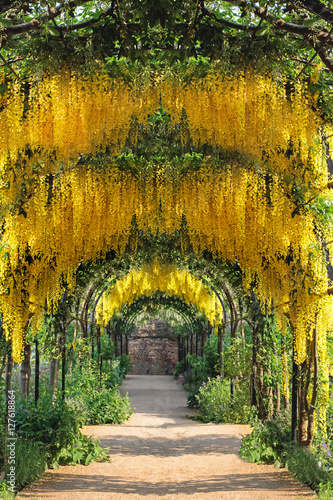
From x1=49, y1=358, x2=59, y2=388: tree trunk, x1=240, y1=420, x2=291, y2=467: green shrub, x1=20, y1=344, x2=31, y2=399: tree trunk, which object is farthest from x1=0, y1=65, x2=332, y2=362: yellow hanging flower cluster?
x1=49, y1=358, x2=59, y2=388: tree trunk

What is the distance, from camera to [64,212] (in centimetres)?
568

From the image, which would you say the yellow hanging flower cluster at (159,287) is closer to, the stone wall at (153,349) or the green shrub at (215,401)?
the green shrub at (215,401)

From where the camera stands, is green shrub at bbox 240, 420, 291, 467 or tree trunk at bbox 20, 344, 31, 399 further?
tree trunk at bbox 20, 344, 31, 399

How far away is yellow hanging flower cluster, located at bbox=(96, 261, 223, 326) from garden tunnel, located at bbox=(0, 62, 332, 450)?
140 inches

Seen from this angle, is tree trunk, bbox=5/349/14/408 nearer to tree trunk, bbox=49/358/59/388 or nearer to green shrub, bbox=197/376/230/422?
tree trunk, bbox=49/358/59/388

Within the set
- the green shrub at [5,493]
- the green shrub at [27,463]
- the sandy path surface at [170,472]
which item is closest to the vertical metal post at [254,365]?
the sandy path surface at [170,472]

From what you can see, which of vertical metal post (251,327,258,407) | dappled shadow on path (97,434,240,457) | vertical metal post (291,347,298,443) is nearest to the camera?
vertical metal post (291,347,298,443)

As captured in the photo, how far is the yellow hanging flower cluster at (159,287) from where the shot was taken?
10.6m

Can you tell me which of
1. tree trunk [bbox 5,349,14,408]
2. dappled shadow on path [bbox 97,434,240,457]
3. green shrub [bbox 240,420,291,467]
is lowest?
dappled shadow on path [bbox 97,434,240,457]

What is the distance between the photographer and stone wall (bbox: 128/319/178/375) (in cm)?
2692

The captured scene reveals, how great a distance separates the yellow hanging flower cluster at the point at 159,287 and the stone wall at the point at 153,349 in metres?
13.8

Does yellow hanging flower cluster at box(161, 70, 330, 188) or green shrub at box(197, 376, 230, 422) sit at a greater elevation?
yellow hanging flower cluster at box(161, 70, 330, 188)

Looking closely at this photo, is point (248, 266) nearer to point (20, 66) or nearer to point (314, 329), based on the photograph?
point (314, 329)

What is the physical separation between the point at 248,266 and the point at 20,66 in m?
3.89
